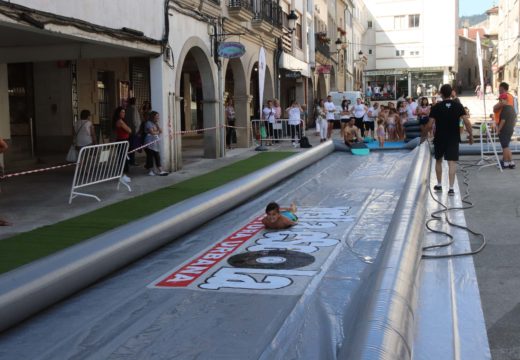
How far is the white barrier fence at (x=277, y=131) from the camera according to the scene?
820 inches

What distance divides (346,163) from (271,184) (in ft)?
13.4

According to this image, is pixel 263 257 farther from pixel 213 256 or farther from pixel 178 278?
pixel 178 278

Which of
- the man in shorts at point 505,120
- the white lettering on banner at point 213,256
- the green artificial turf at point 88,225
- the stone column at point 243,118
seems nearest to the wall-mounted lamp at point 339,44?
the stone column at point 243,118

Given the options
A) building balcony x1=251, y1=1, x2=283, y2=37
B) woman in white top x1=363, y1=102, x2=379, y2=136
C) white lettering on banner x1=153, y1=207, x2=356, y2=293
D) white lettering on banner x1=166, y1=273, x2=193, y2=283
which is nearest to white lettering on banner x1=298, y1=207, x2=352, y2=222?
white lettering on banner x1=153, y1=207, x2=356, y2=293

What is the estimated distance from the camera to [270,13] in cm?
2289

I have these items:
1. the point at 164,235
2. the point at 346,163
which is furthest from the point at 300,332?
the point at 346,163

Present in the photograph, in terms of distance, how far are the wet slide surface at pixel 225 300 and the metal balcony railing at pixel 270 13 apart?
14.8m

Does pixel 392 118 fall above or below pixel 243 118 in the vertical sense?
below

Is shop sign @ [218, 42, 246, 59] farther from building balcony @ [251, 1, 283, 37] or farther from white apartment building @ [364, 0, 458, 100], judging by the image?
white apartment building @ [364, 0, 458, 100]

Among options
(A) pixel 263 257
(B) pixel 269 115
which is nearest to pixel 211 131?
(B) pixel 269 115

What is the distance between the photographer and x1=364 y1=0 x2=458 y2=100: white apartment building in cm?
5259

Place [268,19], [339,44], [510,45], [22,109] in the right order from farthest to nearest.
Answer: [510,45], [339,44], [268,19], [22,109]

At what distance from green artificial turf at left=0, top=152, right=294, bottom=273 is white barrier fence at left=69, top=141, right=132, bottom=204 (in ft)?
2.06

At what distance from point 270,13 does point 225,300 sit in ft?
64.5
